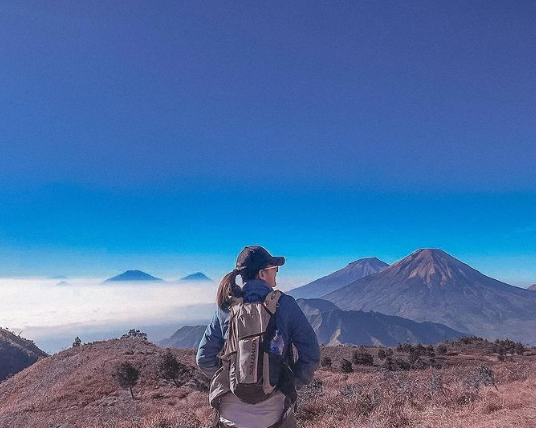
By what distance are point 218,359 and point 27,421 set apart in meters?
19.9

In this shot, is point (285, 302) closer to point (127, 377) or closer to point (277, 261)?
point (277, 261)

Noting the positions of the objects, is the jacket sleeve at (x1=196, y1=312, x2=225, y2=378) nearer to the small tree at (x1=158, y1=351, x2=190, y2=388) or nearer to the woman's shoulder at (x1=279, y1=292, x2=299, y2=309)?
the woman's shoulder at (x1=279, y1=292, x2=299, y2=309)

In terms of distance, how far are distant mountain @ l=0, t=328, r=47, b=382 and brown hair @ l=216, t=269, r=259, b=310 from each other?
65005mm

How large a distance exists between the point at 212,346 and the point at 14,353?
71784mm

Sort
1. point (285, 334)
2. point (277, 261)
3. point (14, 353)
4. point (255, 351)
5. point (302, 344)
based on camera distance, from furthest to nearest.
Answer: point (14, 353) → point (277, 261) → point (302, 344) → point (285, 334) → point (255, 351)

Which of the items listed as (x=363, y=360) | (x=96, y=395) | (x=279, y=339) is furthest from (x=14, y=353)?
(x=279, y=339)

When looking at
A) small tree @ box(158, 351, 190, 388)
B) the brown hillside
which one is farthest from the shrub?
small tree @ box(158, 351, 190, 388)

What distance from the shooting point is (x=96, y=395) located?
24562 mm

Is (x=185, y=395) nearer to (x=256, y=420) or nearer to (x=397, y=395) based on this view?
(x=397, y=395)

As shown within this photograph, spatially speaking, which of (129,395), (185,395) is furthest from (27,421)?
(185,395)

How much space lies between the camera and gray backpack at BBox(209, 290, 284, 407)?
3758mm

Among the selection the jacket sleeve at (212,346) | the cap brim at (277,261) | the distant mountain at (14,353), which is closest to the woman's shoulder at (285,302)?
the cap brim at (277,261)

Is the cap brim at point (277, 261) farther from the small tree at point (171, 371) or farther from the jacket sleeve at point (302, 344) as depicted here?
the small tree at point (171, 371)

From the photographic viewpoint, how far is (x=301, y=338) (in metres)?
3.98
